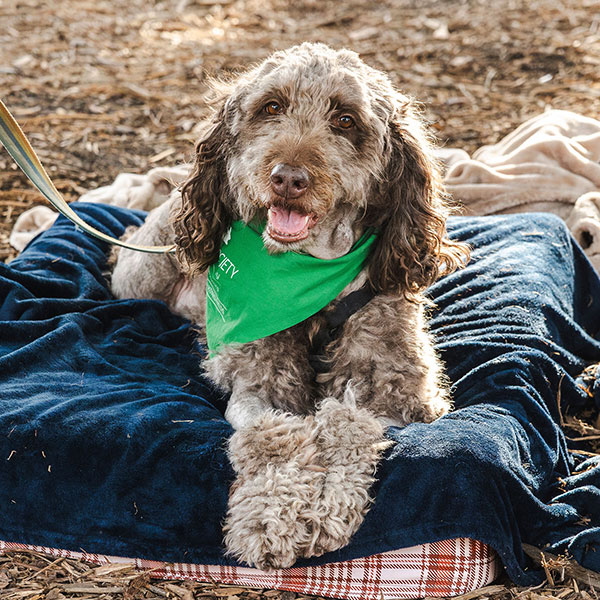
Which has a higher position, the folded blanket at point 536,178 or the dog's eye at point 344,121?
the dog's eye at point 344,121

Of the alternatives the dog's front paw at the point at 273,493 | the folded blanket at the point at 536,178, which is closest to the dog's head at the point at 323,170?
the dog's front paw at the point at 273,493

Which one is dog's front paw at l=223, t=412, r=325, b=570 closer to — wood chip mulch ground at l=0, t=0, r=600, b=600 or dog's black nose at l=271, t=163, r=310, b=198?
dog's black nose at l=271, t=163, r=310, b=198

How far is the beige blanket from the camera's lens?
17.8 feet

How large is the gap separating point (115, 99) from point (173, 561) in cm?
621

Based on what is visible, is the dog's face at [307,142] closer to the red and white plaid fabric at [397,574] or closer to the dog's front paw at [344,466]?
the dog's front paw at [344,466]

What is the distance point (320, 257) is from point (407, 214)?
16.4 inches

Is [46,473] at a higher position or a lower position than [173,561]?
higher

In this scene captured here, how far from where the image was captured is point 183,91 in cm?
845

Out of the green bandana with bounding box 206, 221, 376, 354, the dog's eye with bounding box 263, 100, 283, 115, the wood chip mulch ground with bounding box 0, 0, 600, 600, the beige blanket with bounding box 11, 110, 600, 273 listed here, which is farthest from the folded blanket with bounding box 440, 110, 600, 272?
the dog's eye with bounding box 263, 100, 283, 115

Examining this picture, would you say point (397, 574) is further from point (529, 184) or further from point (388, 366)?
point (529, 184)

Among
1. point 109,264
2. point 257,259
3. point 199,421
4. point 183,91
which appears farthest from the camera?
point 183,91

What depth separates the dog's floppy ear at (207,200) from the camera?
3434 mm

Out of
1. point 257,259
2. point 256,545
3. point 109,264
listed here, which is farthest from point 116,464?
point 109,264

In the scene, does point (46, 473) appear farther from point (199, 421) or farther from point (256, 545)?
point (256, 545)
